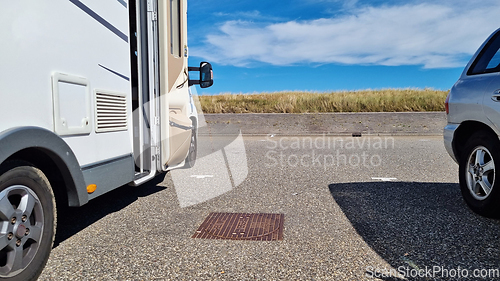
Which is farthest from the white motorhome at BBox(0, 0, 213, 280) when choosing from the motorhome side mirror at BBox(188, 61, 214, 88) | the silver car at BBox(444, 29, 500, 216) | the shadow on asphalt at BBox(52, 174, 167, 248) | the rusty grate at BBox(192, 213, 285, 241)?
the silver car at BBox(444, 29, 500, 216)

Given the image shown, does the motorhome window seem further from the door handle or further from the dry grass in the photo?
the dry grass

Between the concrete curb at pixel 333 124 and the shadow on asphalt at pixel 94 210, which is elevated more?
the concrete curb at pixel 333 124

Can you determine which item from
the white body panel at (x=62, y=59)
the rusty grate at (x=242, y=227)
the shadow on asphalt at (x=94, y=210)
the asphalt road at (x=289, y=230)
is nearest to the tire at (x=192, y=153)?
the asphalt road at (x=289, y=230)

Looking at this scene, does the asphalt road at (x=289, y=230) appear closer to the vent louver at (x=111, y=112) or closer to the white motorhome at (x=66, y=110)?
the white motorhome at (x=66, y=110)

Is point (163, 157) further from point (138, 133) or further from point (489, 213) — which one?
point (489, 213)

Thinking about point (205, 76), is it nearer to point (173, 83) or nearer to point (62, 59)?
point (173, 83)

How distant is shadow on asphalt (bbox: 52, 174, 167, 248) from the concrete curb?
8.95 m

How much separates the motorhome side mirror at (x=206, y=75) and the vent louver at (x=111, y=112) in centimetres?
211

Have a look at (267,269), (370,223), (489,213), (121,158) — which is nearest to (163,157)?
(121,158)

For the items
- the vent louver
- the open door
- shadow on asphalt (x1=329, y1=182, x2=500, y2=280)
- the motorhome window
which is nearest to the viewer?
shadow on asphalt (x1=329, y1=182, x2=500, y2=280)

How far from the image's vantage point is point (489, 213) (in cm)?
339

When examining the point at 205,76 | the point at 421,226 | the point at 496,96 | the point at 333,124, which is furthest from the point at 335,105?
the point at 421,226

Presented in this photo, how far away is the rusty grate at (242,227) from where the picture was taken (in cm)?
317

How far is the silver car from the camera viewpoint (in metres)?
3.33
